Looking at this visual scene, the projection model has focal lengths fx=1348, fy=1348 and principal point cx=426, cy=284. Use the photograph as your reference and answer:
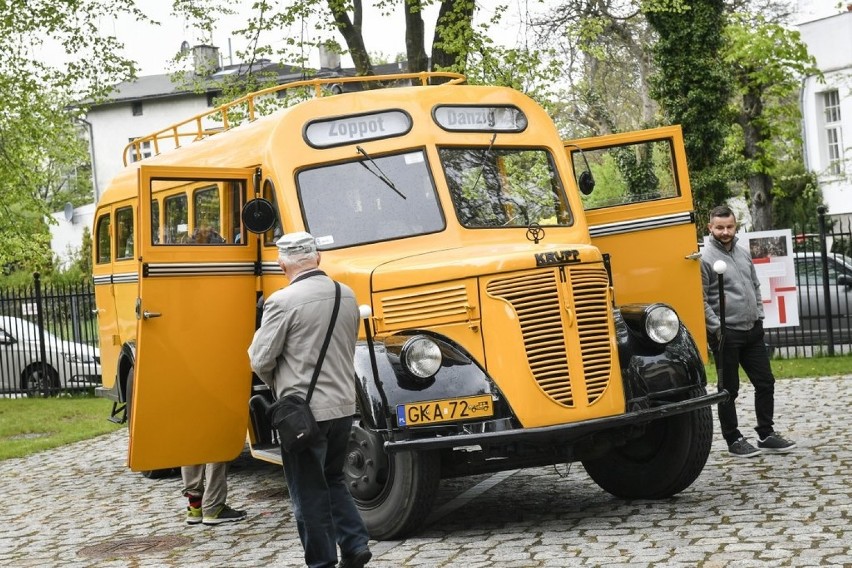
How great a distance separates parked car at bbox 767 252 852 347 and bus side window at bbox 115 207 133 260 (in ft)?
32.3

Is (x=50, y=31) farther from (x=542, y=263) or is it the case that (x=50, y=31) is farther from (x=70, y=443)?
(x=542, y=263)

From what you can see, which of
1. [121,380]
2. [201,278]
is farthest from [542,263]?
[121,380]

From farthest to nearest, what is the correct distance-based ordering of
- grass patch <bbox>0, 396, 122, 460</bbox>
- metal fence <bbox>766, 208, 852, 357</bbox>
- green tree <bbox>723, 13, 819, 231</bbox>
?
green tree <bbox>723, 13, 819, 231</bbox> < metal fence <bbox>766, 208, 852, 357</bbox> < grass patch <bbox>0, 396, 122, 460</bbox>

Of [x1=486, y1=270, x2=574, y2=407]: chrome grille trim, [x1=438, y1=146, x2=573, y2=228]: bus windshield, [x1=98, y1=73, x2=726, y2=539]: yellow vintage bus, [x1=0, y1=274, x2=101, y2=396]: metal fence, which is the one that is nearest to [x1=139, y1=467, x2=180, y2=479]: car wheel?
[x1=98, y1=73, x2=726, y2=539]: yellow vintage bus

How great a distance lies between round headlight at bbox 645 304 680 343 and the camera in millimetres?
8703

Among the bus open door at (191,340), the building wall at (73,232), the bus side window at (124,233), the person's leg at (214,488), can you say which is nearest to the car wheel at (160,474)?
the bus side window at (124,233)

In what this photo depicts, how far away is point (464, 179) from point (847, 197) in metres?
29.6

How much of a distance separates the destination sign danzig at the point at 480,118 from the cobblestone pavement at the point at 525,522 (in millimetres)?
2684

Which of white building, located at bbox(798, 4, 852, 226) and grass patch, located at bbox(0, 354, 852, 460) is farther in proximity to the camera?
white building, located at bbox(798, 4, 852, 226)

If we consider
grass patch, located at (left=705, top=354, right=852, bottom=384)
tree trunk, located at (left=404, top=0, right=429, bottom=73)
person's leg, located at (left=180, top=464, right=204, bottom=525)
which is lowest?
grass patch, located at (left=705, top=354, right=852, bottom=384)

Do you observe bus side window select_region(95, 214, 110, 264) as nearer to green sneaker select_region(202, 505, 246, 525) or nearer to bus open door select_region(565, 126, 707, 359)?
green sneaker select_region(202, 505, 246, 525)

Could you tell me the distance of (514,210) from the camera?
966cm

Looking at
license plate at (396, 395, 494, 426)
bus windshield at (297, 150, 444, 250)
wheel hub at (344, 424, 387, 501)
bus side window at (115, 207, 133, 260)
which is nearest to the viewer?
license plate at (396, 395, 494, 426)

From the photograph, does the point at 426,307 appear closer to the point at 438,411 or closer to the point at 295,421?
the point at 438,411
